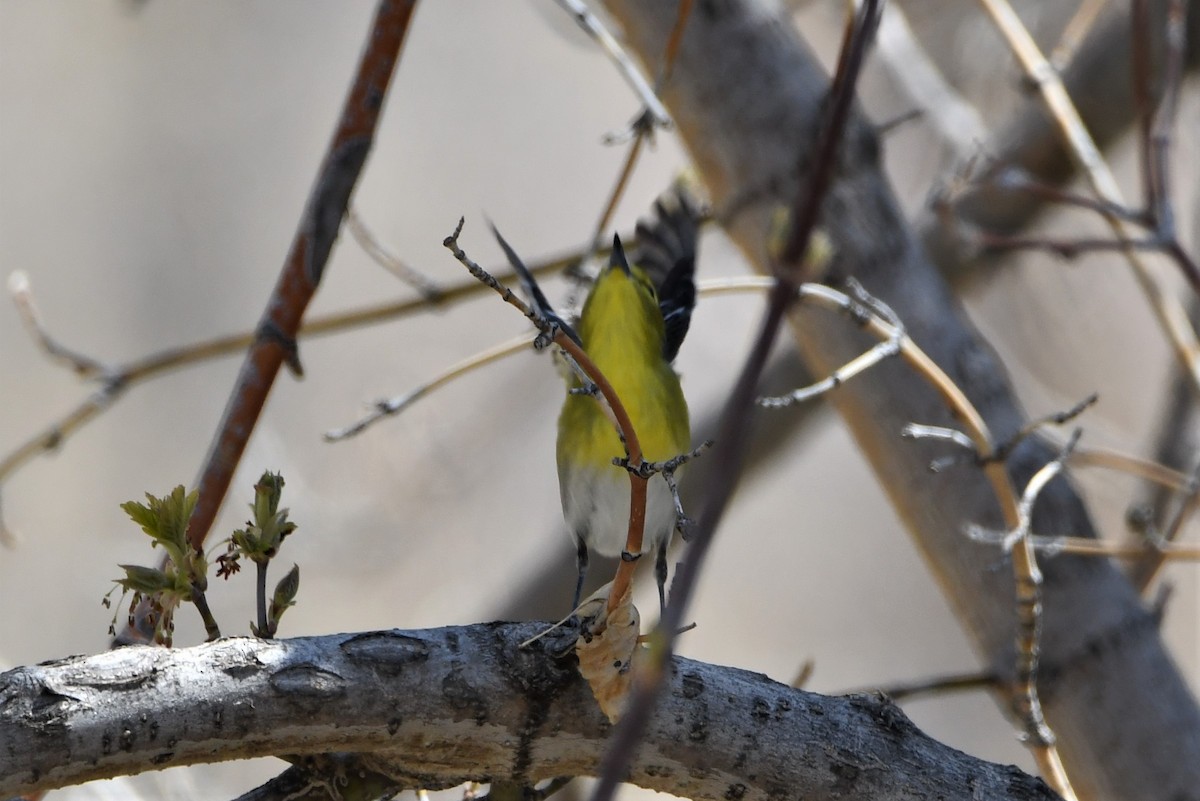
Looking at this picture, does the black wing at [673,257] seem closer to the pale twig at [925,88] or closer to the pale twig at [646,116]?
the pale twig at [646,116]

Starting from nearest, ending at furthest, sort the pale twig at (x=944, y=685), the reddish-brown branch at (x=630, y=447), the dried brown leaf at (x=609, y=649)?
the reddish-brown branch at (x=630, y=447) < the dried brown leaf at (x=609, y=649) < the pale twig at (x=944, y=685)

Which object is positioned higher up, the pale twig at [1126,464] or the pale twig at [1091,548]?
the pale twig at [1126,464]

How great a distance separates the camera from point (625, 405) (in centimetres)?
143

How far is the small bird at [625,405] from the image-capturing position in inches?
56.1

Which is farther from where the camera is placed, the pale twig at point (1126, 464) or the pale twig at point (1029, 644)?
the pale twig at point (1126, 464)

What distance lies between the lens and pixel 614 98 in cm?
500

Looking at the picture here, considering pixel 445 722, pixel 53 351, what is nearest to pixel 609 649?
pixel 445 722

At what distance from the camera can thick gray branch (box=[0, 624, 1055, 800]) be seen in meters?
0.75

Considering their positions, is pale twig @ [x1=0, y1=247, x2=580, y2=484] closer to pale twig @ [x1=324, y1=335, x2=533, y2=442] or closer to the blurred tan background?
pale twig @ [x1=324, y1=335, x2=533, y2=442]

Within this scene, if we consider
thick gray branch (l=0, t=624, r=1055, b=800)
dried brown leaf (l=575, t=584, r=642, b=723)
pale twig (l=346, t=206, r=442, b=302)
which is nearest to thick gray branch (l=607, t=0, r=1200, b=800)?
pale twig (l=346, t=206, r=442, b=302)

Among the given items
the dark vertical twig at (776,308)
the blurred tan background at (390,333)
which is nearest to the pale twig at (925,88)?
the blurred tan background at (390,333)

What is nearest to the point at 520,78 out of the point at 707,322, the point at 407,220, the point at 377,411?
the point at 407,220

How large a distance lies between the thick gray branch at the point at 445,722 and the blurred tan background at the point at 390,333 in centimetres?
231

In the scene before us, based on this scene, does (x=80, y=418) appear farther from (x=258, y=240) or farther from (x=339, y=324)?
(x=258, y=240)
